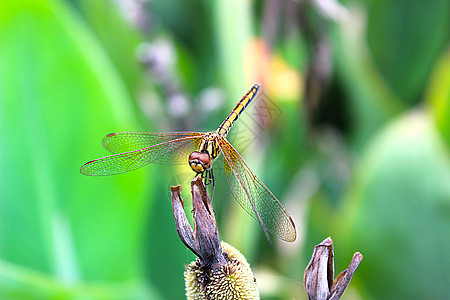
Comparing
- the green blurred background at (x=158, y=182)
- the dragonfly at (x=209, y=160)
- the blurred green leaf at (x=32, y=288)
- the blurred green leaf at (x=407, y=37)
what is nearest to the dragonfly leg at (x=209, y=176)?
the dragonfly at (x=209, y=160)

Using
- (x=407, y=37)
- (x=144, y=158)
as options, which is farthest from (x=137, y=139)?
(x=407, y=37)

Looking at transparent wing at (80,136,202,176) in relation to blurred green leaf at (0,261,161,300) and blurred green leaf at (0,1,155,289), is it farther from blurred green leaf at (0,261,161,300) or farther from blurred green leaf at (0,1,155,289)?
blurred green leaf at (0,1,155,289)

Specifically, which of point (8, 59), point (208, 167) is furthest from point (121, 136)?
point (8, 59)

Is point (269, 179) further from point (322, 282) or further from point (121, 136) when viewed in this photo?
point (322, 282)

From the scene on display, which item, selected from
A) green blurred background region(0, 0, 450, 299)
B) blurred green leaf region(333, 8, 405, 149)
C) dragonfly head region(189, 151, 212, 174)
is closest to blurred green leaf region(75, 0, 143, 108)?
green blurred background region(0, 0, 450, 299)

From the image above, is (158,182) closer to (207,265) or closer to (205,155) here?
(205,155)

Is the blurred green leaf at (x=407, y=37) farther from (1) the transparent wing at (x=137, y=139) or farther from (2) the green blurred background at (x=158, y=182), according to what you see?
(1) the transparent wing at (x=137, y=139)
